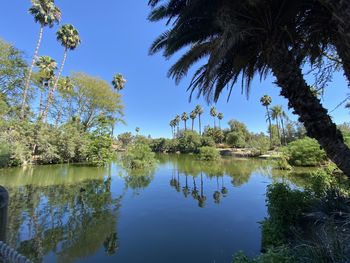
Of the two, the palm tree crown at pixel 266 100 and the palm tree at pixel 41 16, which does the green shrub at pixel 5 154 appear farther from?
the palm tree crown at pixel 266 100

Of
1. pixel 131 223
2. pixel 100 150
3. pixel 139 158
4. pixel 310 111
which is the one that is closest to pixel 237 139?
pixel 139 158

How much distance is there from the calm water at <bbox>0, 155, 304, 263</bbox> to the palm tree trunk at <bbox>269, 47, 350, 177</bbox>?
338cm

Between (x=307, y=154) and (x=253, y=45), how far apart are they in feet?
66.3

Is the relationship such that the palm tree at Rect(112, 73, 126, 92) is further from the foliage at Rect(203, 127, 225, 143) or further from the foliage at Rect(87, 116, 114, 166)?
the foliage at Rect(203, 127, 225, 143)

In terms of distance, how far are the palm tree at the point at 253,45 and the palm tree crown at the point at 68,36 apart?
81.0 feet

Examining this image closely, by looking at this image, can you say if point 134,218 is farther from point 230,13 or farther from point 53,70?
point 53,70

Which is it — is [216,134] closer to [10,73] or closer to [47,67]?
[47,67]

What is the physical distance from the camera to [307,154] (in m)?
21.9

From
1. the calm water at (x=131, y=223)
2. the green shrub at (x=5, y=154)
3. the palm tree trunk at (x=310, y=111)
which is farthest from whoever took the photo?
the green shrub at (x=5, y=154)

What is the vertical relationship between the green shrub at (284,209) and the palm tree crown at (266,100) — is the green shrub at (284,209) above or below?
below

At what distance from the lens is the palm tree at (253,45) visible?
13.0 feet

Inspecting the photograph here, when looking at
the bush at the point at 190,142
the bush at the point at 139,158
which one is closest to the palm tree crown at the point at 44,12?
the bush at the point at 139,158

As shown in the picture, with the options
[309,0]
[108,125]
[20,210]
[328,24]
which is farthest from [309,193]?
[108,125]

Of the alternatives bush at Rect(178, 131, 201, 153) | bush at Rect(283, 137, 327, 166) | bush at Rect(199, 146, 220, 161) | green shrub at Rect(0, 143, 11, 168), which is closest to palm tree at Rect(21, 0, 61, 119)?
green shrub at Rect(0, 143, 11, 168)
